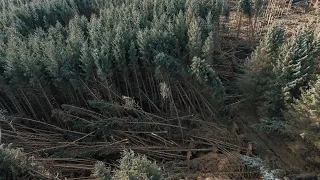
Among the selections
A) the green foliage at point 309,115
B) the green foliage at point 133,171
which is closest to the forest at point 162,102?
the green foliage at point 309,115

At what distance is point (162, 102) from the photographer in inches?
706

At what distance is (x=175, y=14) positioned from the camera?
2139 cm

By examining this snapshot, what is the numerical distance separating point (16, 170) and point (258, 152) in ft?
35.3

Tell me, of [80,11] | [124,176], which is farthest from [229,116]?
[80,11]

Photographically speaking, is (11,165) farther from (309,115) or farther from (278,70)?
(278,70)

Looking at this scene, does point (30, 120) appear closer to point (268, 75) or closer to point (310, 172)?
point (268, 75)

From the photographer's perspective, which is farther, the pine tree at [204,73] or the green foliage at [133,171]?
the pine tree at [204,73]

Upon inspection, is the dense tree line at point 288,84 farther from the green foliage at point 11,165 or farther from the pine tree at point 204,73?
the green foliage at point 11,165

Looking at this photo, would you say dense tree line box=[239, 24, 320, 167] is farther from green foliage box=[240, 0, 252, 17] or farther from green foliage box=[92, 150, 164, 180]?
green foliage box=[92, 150, 164, 180]

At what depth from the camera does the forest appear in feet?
47.4

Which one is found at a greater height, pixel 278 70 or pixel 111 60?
pixel 111 60

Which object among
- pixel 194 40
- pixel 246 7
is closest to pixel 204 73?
pixel 194 40

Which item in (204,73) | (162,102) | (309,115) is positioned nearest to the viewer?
(309,115)

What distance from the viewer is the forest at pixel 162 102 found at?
569 inches
